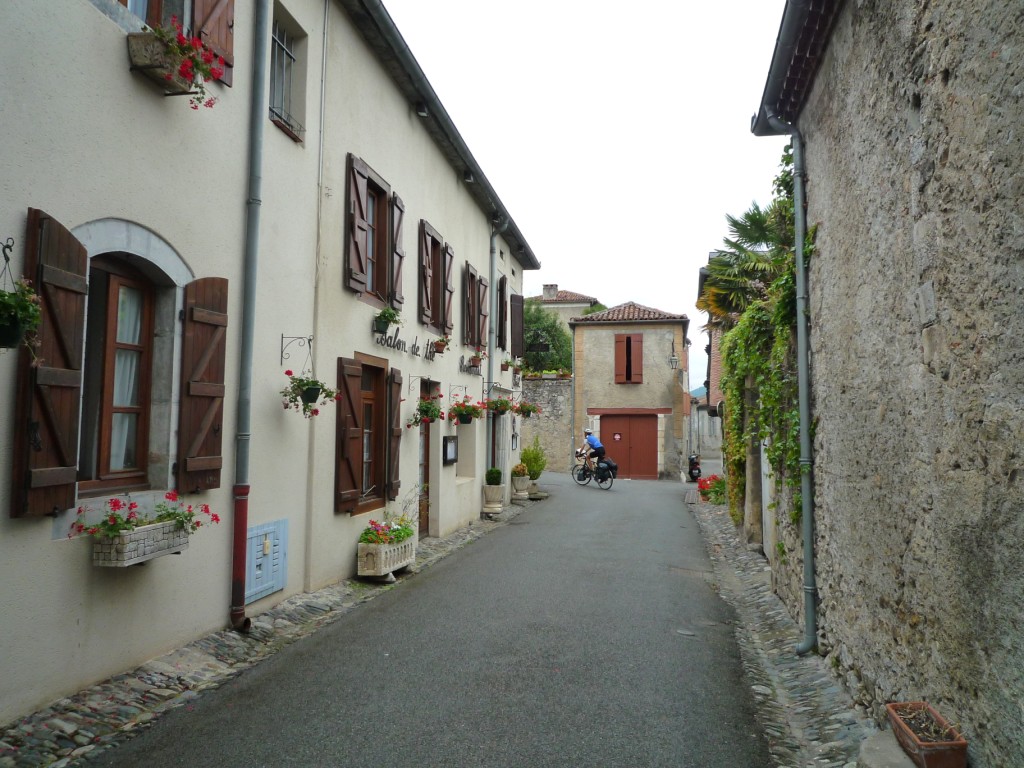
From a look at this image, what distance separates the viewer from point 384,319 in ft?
29.5

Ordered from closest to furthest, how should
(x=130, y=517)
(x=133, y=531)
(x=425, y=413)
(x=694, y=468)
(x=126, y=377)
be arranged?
(x=133, y=531) → (x=130, y=517) → (x=126, y=377) → (x=425, y=413) → (x=694, y=468)

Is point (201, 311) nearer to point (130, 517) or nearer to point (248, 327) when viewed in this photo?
point (248, 327)

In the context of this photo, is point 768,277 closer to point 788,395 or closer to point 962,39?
point 788,395

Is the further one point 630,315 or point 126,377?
point 630,315

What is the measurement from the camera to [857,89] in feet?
14.4

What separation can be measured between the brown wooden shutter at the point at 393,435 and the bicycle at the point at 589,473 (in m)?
12.2

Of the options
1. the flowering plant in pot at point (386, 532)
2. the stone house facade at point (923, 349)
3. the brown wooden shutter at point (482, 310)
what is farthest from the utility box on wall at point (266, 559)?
the brown wooden shutter at point (482, 310)

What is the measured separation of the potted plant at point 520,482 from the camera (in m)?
17.5

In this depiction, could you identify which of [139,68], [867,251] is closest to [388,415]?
[139,68]

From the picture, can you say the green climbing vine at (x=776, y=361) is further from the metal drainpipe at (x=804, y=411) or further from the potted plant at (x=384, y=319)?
the potted plant at (x=384, y=319)

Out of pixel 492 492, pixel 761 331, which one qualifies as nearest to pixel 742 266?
pixel 761 331

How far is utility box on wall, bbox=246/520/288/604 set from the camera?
251 inches

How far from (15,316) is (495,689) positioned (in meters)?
3.39

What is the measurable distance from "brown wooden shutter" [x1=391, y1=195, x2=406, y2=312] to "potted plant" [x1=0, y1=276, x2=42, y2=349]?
607 centimetres
